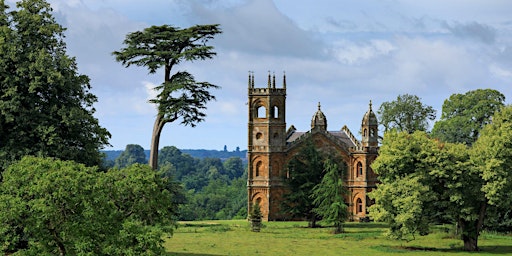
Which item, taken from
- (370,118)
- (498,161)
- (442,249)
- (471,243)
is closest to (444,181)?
(498,161)

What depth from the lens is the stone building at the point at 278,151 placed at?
7375cm

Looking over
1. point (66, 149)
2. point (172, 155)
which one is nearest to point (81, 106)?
point (66, 149)

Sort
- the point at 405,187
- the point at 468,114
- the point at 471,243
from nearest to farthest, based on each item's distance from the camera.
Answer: the point at 405,187
the point at 471,243
the point at 468,114

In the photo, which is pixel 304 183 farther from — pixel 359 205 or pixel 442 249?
pixel 442 249

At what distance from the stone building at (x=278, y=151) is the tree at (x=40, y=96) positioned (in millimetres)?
38999

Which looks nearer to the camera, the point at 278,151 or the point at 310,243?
the point at 310,243

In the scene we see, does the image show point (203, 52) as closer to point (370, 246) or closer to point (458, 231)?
point (370, 246)

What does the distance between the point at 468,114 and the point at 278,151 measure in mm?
24940

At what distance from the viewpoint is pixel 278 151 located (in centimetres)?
7425

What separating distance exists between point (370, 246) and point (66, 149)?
2211 centimetres

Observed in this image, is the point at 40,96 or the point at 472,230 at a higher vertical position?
the point at 40,96

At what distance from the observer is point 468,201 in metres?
45.2

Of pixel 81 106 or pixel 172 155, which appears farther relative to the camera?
Result: pixel 172 155

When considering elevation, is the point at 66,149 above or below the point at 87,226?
above
